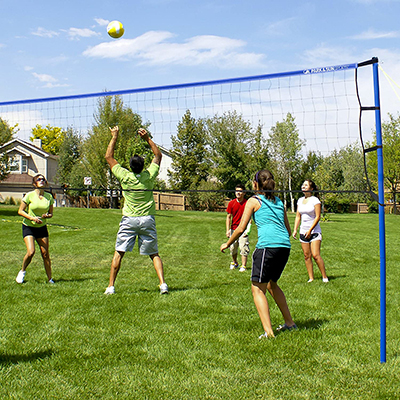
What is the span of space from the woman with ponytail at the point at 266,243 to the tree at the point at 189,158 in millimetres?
48057

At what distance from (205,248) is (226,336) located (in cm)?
895

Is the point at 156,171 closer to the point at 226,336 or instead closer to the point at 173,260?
the point at 226,336

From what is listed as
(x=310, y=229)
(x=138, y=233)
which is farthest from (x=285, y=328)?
(x=310, y=229)

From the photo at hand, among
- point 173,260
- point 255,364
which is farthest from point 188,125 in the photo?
point 255,364

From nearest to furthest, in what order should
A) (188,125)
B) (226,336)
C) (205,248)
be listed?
1. (226,336)
2. (205,248)
3. (188,125)

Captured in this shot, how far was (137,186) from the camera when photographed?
6812mm

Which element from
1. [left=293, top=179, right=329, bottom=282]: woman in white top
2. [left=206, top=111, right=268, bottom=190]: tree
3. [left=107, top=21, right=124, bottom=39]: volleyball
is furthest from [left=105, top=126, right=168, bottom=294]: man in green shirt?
[left=206, top=111, right=268, bottom=190]: tree

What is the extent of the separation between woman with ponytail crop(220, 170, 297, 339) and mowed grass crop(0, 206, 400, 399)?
1.36ft

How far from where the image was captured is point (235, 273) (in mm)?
9375

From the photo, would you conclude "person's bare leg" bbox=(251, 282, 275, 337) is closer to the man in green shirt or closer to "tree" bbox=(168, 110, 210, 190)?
the man in green shirt

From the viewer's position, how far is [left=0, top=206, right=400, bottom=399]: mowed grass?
3.74 m

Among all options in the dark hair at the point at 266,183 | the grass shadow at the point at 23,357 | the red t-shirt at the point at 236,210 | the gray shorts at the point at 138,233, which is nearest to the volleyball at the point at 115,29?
the gray shorts at the point at 138,233

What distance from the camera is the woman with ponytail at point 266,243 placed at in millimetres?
4910

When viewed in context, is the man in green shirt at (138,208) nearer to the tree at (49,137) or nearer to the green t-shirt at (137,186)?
the green t-shirt at (137,186)
